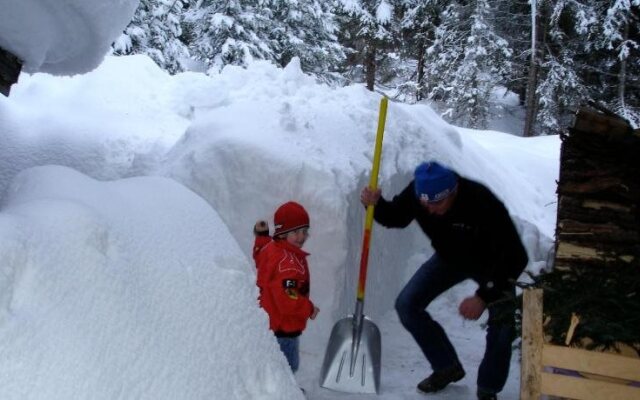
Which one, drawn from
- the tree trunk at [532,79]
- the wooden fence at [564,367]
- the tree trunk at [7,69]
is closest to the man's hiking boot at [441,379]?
the wooden fence at [564,367]

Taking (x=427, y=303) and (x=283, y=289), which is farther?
(x=427, y=303)

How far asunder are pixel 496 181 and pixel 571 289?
5110mm

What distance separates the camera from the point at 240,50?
16703 millimetres

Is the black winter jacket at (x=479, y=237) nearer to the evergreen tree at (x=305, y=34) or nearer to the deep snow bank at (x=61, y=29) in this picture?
the deep snow bank at (x=61, y=29)

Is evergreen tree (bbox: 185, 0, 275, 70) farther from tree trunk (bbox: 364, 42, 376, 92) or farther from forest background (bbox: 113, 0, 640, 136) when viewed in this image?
tree trunk (bbox: 364, 42, 376, 92)

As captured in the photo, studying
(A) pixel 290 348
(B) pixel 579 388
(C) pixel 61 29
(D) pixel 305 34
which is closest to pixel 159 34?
(D) pixel 305 34

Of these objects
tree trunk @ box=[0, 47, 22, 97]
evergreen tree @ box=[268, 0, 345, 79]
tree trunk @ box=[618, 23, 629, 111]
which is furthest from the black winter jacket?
tree trunk @ box=[618, 23, 629, 111]

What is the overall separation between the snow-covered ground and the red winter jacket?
22 centimetres

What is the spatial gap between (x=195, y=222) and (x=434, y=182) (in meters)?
1.52

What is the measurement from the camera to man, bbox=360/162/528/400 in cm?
355

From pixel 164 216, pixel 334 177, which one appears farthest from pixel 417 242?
pixel 164 216

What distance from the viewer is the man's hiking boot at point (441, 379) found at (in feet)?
13.0

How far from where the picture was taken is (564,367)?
2.59 m

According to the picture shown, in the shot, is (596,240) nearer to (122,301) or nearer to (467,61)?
(122,301)
